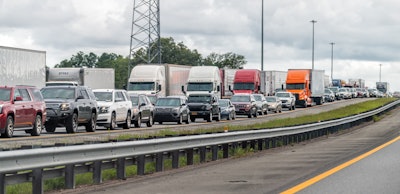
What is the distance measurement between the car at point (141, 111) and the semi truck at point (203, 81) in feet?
55.0

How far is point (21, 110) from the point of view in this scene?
2681 centimetres

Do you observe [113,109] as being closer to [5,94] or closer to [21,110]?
[21,110]

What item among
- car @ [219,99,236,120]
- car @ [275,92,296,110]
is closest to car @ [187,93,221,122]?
car @ [219,99,236,120]

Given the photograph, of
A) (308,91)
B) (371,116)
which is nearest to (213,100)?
(371,116)

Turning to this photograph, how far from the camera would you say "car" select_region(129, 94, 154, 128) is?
39031 millimetres

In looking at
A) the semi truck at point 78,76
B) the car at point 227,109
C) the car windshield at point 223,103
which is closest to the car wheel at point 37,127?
the semi truck at point 78,76

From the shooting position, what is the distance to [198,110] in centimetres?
4819

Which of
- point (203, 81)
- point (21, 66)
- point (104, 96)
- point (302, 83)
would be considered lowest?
point (104, 96)

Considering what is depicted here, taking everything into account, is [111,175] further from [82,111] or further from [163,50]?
[163,50]

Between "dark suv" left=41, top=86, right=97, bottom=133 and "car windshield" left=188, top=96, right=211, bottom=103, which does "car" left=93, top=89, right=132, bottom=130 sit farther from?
"car windshield" left=188, top=96, right=211, bottom=103

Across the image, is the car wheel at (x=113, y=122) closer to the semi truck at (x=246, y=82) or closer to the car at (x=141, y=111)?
the car at (x=141, y=111)

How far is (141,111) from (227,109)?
13816 mm

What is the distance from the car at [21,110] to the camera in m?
25.9

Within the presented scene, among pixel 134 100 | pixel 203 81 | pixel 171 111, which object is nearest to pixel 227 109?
pixel 203 81
